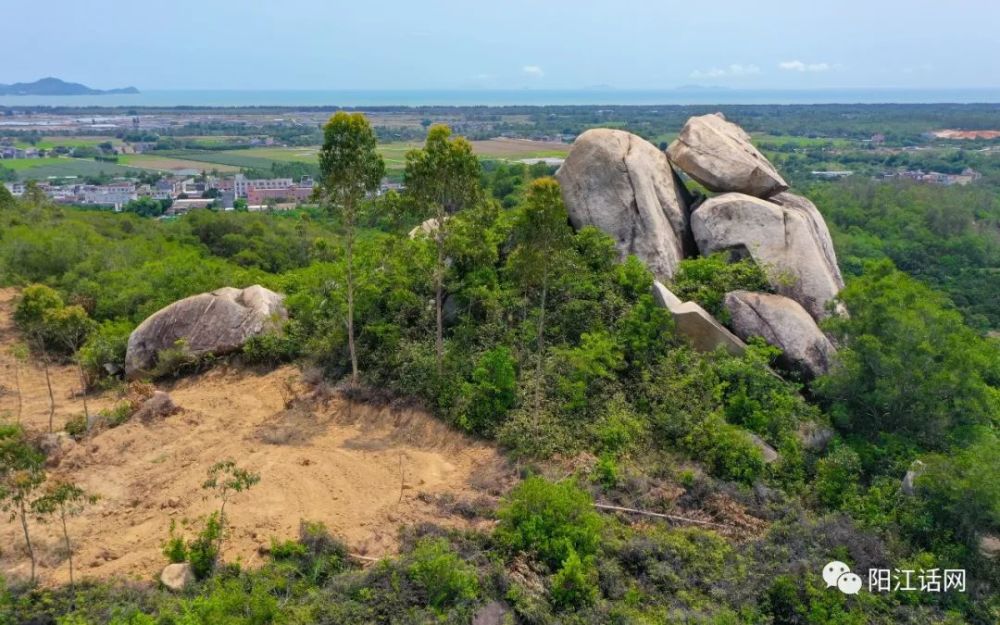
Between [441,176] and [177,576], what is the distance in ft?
33.0

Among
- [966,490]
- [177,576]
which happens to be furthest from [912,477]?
[177,576]

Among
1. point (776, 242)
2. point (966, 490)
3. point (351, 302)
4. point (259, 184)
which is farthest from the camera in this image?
point (259, 184)

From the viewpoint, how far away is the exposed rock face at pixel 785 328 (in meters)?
17.1

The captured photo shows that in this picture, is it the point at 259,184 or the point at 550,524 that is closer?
the point at 550,524

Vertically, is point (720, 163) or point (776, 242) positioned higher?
point (720, 163)

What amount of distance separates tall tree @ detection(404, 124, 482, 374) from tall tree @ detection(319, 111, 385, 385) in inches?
36.0

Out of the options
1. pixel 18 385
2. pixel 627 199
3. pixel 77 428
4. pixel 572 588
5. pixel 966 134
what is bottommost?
pixel 572 588

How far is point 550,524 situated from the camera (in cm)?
1162

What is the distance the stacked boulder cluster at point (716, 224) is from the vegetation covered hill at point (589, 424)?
796 millimetres

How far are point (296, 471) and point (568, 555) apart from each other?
611 centimetres

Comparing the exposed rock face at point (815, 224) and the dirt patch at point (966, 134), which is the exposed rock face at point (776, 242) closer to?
the exposed rock face at point (815, 224)

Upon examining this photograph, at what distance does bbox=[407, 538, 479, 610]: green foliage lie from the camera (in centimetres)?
1042

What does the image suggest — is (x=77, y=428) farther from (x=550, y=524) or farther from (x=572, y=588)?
(x=572, y=588)

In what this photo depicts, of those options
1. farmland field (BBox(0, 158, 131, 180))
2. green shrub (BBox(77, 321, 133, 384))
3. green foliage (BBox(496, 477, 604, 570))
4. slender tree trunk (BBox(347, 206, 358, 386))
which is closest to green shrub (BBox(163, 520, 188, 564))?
green foliage (BBox(496, 477, 604, 570))
